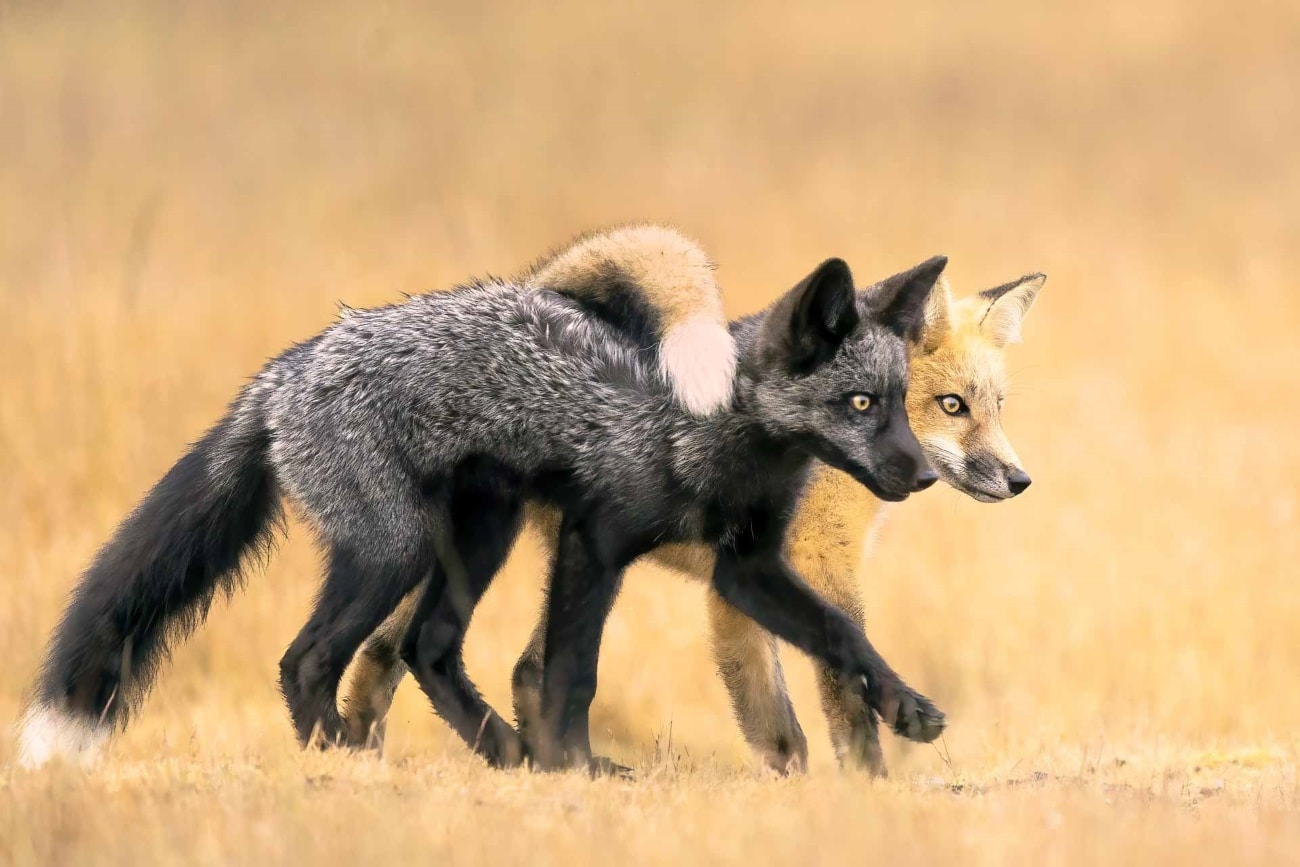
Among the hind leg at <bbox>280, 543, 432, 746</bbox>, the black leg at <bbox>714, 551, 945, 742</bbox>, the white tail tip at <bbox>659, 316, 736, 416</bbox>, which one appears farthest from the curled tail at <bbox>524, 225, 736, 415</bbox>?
the hind leg at <bbox>280, 543, 432, 746</bbox>

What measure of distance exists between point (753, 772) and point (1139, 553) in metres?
6.36

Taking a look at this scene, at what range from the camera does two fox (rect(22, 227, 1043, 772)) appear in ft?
19.4

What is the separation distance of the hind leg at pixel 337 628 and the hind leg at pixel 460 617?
0.40 metres

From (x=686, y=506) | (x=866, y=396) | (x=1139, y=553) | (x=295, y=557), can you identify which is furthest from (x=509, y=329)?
(x=1139, y=553)

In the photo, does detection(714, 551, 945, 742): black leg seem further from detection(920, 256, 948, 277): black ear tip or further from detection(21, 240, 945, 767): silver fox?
detection(920, 256, 948, 277): black ear tip

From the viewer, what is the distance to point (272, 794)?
183 inches

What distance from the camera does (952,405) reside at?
22.4 feet

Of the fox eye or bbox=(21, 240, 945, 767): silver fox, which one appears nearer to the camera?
bbox=(21, 240, 945, 767): silver fox

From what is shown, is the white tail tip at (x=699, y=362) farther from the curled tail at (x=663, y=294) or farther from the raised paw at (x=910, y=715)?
the raised paw at (x=910, y=715)

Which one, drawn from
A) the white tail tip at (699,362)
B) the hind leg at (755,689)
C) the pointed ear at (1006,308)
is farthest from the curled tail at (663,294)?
the pointed ear at (1006,308)

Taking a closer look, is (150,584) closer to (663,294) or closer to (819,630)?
(663,294)

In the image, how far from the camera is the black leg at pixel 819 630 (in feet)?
18.6

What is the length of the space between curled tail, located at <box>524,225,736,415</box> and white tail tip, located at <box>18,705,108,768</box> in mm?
2667

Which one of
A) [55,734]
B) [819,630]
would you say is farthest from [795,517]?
[55,734]
